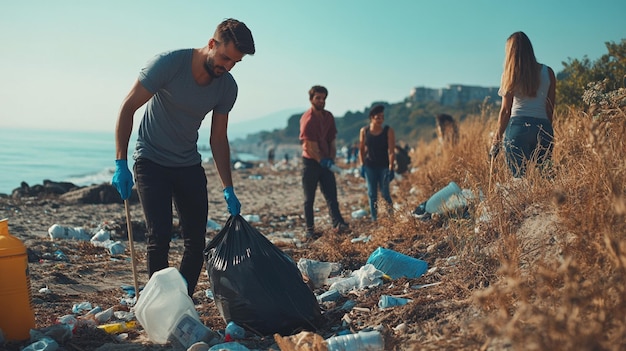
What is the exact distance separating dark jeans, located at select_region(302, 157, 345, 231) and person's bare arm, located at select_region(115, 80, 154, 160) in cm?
341

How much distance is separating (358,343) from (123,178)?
1745mm

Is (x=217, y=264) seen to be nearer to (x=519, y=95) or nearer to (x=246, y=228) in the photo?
(x=246, y=228)

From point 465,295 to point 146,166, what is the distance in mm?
1930

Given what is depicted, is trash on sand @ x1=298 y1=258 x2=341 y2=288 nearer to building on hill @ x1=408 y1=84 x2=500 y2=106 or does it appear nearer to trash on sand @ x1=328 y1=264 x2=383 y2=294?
trash on sand @ x1=328 y1=264 x2=383 y2=294

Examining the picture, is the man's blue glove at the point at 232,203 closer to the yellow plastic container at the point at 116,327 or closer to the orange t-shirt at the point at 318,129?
the yellow plastic container at the point at 116,327

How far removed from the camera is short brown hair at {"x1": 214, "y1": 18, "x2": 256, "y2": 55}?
9.98 ft

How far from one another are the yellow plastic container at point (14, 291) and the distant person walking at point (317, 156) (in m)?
3.93

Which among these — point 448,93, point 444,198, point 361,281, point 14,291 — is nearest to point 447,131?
point 444,198

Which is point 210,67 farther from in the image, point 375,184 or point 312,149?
point 375,184

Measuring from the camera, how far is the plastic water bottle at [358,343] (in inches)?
94.3

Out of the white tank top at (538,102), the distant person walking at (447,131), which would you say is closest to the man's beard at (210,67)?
the white tank top at (538,102)

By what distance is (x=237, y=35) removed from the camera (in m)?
3.04

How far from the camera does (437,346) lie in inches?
82.3

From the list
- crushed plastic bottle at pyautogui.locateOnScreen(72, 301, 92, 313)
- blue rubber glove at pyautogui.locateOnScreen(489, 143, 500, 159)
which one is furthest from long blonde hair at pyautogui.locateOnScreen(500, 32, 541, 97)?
crushed plastic bottle at pyautogui.locateOnScreen(72, 301, 92, 313)
